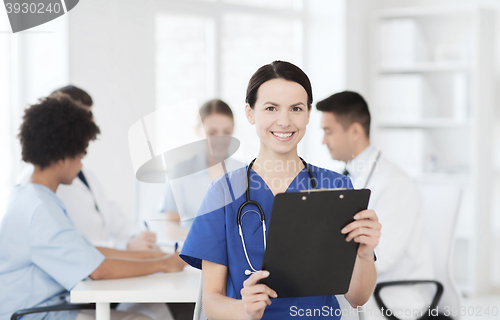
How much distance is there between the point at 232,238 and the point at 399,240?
2.84ft

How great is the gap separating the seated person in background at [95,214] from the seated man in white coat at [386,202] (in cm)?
84

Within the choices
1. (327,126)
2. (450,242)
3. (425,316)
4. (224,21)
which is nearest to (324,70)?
(224,21)

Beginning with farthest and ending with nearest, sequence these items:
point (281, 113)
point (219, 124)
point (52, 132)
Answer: point (219, 124)
point (52, 132)
point (281, 113)

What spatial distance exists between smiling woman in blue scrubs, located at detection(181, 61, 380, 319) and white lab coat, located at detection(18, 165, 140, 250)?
0.82m

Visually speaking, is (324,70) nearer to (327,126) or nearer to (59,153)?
(327,126)

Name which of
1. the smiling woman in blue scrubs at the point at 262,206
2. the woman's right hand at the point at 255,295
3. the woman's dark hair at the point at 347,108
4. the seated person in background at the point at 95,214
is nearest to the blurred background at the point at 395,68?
the seated person in background at the point at 95,214

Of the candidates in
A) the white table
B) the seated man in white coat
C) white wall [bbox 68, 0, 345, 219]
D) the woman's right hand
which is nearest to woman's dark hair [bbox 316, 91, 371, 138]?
the seated man in white coat

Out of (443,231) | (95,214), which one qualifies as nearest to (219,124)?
(95,214)

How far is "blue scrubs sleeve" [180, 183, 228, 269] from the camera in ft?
3.64

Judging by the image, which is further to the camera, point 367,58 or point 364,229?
point 367,58

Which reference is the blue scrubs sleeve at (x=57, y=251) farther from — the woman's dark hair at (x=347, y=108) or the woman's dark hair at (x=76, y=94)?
the woman's dark hair at (x=347, y=108)

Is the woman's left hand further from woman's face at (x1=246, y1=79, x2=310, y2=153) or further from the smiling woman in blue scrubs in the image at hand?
woman's face at (x1=246, y1=79, x2=310, y2=153)

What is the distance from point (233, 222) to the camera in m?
1.13

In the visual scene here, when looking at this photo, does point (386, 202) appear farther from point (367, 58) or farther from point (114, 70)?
point (367, 58)
